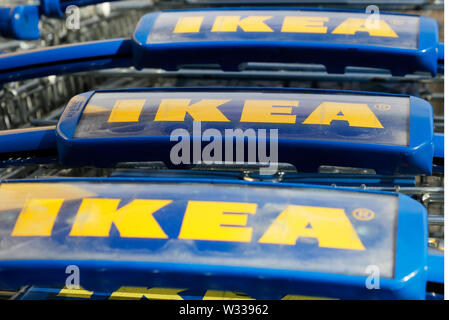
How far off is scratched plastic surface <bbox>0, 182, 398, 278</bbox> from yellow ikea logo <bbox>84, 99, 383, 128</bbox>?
0.59 ft

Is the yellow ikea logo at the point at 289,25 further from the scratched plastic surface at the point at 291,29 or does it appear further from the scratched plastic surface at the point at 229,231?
the scratched plastic surface at the point at 229,231

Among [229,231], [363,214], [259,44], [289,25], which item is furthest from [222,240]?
[289,25]

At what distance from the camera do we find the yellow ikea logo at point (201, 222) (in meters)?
0.78

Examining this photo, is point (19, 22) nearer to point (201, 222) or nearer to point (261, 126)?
point (261, 126)

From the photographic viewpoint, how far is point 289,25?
1.29 meters

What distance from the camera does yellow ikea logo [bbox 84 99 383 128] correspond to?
101cm

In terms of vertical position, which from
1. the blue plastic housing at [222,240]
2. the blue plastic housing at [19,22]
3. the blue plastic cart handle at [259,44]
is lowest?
the blue plastic housing at [222,240]

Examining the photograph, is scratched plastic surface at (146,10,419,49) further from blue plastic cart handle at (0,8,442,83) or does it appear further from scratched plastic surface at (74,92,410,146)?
scratched plastic surface at (74,92,410,146)

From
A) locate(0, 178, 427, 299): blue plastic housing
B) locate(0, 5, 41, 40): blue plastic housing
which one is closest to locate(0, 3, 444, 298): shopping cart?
locate(0, 178, 427, 299): blue plastic housing

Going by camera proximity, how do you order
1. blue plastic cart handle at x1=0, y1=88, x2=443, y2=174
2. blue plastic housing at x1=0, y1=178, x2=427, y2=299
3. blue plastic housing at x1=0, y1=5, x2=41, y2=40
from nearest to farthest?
blue plastic housing at x1=0, y1=178, x2=427, y2=299 < blue plastic cart handle at x1=0, y1=88, x2=443, y2=174 < blue plastic housing at x1=0, y1=5, x2=41, y2=40

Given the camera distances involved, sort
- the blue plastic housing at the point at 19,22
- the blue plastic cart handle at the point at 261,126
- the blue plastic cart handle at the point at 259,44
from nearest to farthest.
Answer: the blue plastic cart handle at the point at 261,126, the blue plastic cart handle at the point at 259,44, the blue plastic housing at the point at 19,22

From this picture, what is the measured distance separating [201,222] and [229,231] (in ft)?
0.14

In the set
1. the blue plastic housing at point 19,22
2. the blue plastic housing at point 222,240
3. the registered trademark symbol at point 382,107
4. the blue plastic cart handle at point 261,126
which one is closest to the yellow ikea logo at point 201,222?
the blue plastic housing at point 222,240
